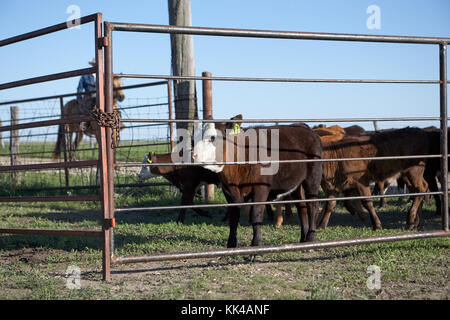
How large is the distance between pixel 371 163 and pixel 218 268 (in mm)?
3732

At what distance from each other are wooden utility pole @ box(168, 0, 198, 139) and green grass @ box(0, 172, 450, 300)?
253 cm

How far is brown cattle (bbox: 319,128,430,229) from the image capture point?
6910 millimetres

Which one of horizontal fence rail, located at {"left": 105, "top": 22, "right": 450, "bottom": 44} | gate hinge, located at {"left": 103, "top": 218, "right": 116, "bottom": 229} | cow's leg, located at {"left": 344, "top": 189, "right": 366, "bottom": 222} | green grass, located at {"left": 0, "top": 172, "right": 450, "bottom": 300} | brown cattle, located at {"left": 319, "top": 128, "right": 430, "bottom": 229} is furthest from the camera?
cow's leg, located at {"left": 344, "top": 189, "right": 366, "bottom": 222}

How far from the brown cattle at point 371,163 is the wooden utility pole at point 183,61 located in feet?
8.57

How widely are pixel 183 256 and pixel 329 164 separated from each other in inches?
152

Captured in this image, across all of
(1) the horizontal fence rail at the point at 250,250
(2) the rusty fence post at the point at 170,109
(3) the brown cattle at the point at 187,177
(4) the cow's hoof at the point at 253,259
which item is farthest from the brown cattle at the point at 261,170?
(2) the rusty fence post at the point at 170,109

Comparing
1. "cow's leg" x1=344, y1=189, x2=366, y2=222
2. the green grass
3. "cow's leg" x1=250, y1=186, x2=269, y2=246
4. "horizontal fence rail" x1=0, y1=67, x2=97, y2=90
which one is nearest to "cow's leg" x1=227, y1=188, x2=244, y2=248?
"cow's leg" x1=250, y1=186, x2=269, y2=246

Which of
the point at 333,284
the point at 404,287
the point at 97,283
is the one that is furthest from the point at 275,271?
the point at 97,283

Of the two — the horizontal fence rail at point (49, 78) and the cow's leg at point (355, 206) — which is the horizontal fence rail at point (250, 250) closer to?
the horizontal fence rail at point (49, 78)

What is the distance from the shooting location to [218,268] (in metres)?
4.12

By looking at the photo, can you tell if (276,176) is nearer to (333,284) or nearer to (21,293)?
(333,284)

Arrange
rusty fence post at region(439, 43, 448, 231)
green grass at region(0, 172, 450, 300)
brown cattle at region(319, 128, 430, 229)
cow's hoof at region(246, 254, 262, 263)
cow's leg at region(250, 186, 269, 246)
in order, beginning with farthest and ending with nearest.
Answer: brown cattle at region(319, 128, 430, 229), cow's leg at region(250, 186, 269, 246), rusty fence post at region(439, 43, 448, 231), cow's hoof at region(246, 254, 262, 263), green grass at region(0, 172, 450, 300)

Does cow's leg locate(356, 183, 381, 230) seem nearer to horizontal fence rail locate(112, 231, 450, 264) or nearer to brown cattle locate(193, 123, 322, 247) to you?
brown cattle locate(193, 123, 322, 247)

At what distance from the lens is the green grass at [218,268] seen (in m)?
3.39
